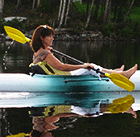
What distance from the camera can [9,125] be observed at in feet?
18.0

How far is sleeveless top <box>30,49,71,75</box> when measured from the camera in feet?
25.5

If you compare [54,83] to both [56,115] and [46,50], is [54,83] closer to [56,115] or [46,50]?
[46,50]

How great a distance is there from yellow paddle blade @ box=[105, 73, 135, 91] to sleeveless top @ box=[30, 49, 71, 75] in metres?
0.75

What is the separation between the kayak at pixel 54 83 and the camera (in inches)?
314

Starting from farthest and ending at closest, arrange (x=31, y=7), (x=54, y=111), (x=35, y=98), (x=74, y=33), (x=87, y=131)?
(x=31, y=7)
(x=74, y=33)
(x=35, y=98)
(x=54, y=111)
(x=87, y=131)

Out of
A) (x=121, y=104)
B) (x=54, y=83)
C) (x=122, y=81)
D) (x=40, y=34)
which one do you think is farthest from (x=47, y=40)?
(x=121, y=104)

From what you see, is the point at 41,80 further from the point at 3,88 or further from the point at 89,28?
the point at 89,28

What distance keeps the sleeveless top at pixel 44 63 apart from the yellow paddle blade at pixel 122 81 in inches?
29.5

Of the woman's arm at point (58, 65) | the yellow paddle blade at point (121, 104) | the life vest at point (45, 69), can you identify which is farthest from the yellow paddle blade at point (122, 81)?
the life vest at point (45, 69)

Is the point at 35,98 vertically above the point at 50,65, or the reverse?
the point at 50,65

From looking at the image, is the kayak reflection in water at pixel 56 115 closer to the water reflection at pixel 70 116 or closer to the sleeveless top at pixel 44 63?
the water reflection at pixel 70 116

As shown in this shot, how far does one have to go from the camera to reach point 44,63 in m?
7.88

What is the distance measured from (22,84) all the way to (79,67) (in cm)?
103

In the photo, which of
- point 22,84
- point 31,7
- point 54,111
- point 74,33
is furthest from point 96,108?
point 31,7
